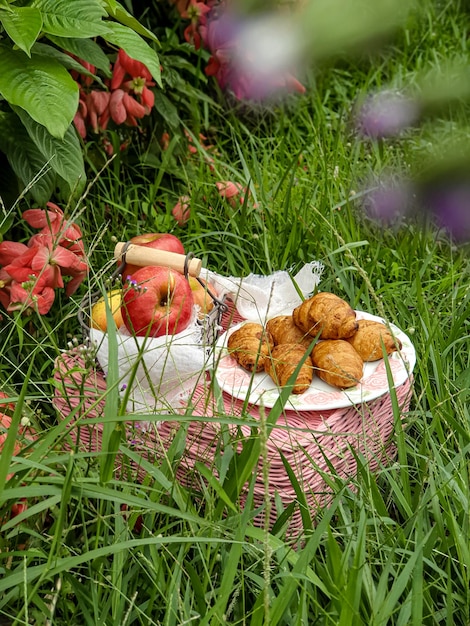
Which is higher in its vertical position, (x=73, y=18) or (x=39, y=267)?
(x=73, y=18)

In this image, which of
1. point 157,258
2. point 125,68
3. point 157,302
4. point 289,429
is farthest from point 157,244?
point 125,68

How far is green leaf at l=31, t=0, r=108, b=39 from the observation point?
132 cm

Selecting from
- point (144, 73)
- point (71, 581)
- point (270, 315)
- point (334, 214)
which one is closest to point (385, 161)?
point (334, 214)

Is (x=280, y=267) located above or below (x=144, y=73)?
below

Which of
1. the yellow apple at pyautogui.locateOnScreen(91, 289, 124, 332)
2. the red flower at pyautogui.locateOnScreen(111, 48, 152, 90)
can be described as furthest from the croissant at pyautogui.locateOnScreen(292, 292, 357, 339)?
the red flower at pyautogui.locateOnScreen(111, 48, 152, 90)

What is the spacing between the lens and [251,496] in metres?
1.01

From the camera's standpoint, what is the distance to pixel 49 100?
130cm

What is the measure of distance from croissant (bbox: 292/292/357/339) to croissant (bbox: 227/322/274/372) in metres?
0.09

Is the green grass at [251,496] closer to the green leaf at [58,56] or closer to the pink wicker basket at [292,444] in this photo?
the pink wicker basket at [292,444]

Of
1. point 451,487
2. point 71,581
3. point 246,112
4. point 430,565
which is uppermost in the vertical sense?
point 246,112

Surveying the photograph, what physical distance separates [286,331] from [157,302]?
25 centimetres

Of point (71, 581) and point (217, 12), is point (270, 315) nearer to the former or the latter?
point (71, 581)

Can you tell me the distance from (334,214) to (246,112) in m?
0.81

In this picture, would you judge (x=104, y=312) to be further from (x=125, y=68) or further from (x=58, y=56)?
(x=125, y=68)
